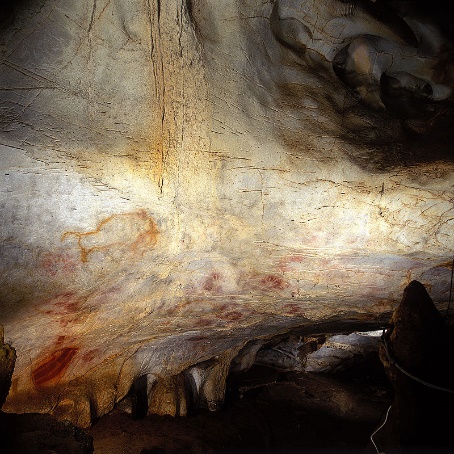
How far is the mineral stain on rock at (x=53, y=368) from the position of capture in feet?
12.8

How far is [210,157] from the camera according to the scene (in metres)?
3.04

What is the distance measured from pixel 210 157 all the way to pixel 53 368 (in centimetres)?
254

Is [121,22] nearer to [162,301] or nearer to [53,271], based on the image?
[53,271]

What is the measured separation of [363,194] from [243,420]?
4.25 m

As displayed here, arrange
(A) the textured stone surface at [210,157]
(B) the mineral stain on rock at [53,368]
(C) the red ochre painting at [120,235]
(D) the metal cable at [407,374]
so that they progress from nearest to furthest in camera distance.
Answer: (D) the metal cable at [407,374], (A) the textured stone surface at [210,157], (C) the red ochre painting at [120,235], (B) the mineral stain on rock at [53,368]

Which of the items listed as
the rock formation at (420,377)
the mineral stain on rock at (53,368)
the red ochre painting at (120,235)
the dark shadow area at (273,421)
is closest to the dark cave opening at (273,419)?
the dark shadow area at (273,421)

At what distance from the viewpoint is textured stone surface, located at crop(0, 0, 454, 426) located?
8.28 feet

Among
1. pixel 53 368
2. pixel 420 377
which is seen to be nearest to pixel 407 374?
pixel 420 377

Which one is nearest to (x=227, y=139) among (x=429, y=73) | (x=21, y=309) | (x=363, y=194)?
(x=363, y=194)

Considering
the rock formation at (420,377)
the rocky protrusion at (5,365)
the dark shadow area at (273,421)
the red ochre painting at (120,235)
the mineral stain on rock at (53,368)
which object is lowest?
the dark shadow area at (273,421)

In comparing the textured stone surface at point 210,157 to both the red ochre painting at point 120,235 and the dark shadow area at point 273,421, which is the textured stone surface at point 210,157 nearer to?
the red ochre painting at point 120,235

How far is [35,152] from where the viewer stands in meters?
2.58

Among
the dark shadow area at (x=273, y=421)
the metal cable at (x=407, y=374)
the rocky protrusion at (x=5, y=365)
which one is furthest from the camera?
the dark shadow area at (x=273, y=421)

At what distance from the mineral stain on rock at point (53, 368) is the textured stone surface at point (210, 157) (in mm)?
46
